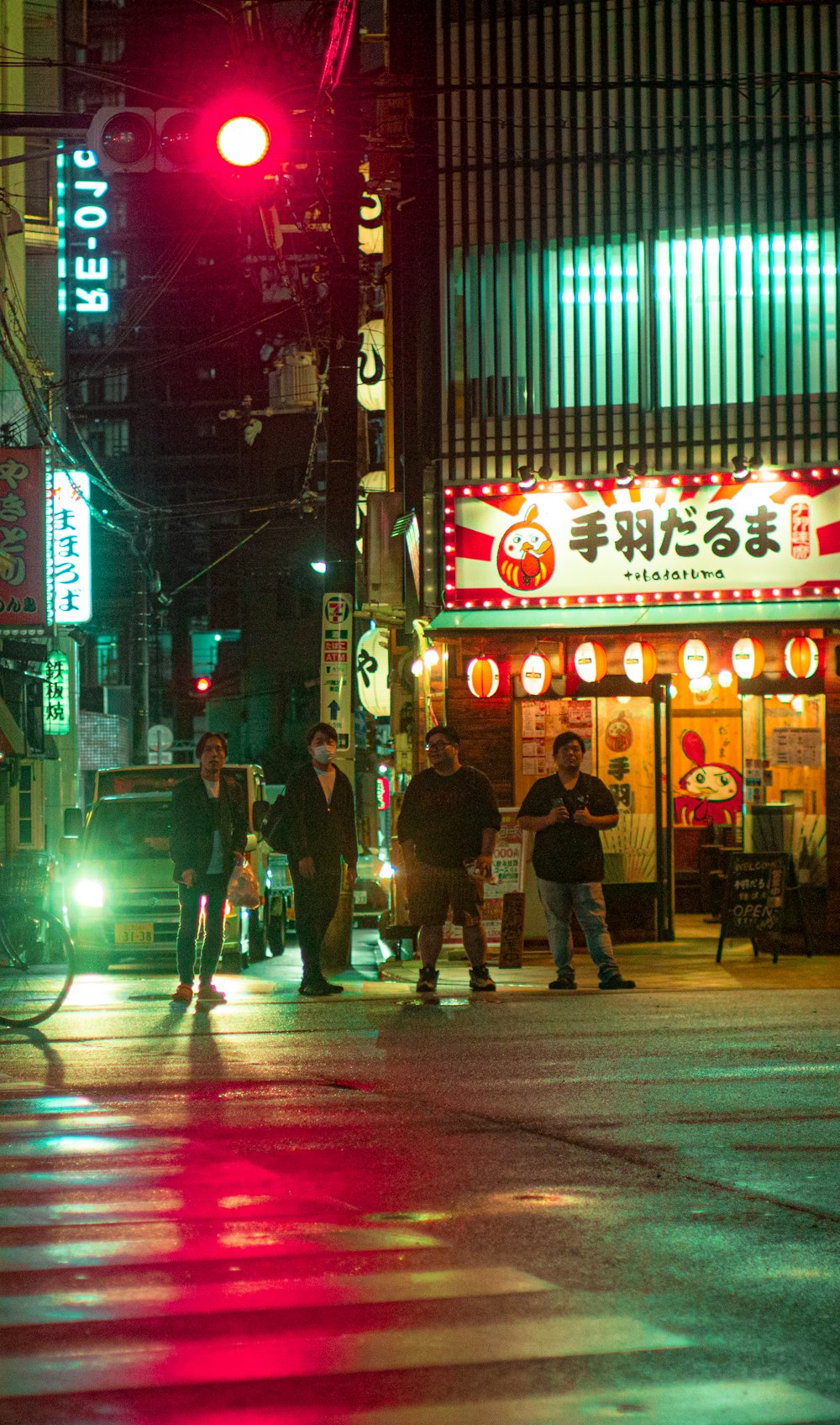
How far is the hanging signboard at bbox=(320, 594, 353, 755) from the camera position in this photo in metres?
16.6

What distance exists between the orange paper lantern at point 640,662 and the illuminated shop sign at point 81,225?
22.7m

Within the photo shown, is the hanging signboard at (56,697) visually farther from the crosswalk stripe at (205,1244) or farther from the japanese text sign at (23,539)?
the crosswalk stripe at (205,1244)

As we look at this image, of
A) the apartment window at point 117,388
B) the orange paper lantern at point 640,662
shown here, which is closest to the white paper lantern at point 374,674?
the orange paper lantern at point 640,662

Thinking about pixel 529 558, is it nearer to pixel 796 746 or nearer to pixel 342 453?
pixel 342 453

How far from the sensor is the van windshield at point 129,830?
57.3 feet

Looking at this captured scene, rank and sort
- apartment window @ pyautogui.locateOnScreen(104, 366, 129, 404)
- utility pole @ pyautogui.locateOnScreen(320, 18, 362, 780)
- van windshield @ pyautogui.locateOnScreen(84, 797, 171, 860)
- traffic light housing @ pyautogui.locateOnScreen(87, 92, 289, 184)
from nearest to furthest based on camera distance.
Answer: traffic light housing @ pyautogui.locateOnScreen(87, 92, 289, 184)
utility pole @ pyautogui.locateOnScreen(320, 18, 362, 780)
van windshield @ pyautogui.locateOnScreen(84, 797, 171, 860)
apartment window @ pyautogui.locateOnScreen(104, 366, 129, 404)

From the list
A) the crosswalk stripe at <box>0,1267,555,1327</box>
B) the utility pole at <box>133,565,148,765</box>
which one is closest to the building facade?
the crosswalk stripe at <box>0,1267,555,1327</box>

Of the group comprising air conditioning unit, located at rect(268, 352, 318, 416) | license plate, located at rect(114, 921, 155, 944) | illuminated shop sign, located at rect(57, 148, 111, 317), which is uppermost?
illuminated shop sign, located at rect(57, 148, 111, 317)

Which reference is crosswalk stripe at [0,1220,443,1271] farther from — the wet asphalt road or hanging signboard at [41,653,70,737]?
hanging signboard at [41,653,70,737]

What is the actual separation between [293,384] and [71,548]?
59.8ft

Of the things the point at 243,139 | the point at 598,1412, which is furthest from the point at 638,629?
the point at 598,1412

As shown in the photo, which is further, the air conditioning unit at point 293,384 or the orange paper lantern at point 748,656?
the air conditioning unit at point 293,384

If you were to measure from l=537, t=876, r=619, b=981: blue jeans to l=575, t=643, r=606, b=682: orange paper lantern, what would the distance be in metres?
4.45

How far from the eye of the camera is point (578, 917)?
1359cm
